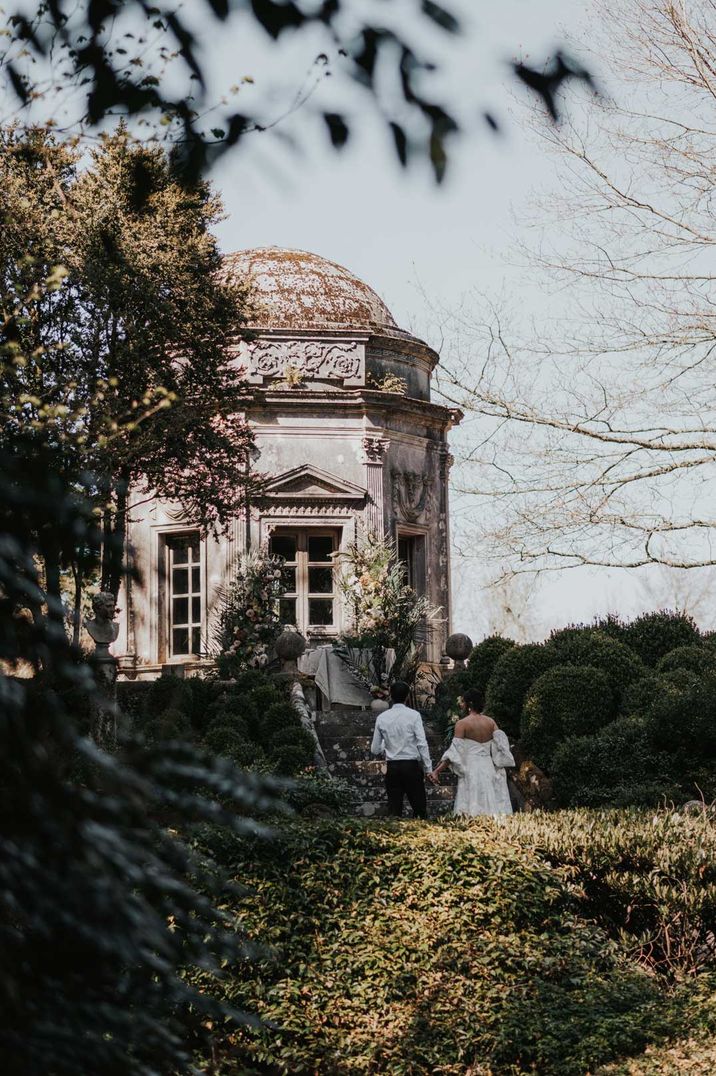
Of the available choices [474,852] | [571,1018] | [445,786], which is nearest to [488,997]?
[571,1018]

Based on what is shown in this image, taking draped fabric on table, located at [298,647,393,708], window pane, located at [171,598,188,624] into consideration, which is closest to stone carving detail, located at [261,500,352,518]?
window pane, located at [171,598,188,624]

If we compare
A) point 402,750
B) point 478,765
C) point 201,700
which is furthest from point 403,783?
point 201,700

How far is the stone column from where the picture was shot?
75.2 feet

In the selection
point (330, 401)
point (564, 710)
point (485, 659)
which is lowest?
point (564, 710)

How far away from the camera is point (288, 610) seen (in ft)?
73.6

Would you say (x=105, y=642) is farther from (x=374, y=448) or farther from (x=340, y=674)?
(x=374, y=448)

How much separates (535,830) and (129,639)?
1496 cm

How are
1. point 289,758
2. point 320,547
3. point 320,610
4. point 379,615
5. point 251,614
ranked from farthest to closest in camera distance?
point 320,547, point 320,610, point 379,615, point 251,614, point 289,758

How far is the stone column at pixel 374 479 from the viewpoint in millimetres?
22922

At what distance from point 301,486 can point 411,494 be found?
6.80ft

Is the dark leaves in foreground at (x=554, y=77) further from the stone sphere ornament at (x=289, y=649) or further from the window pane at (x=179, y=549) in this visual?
the window pane at (x=179, y=549)

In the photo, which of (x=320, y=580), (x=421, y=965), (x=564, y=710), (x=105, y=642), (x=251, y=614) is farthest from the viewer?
(x=320, y=580)

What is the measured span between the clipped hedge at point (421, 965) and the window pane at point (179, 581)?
48.2 feet

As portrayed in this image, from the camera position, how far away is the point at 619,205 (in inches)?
614
